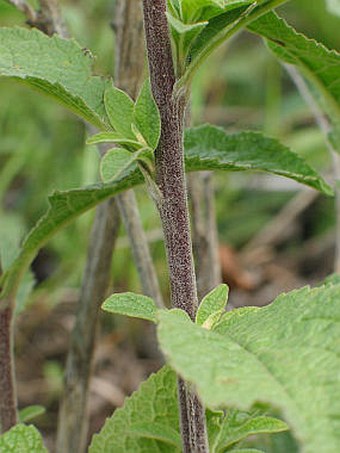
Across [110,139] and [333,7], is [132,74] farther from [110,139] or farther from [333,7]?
[110,139]

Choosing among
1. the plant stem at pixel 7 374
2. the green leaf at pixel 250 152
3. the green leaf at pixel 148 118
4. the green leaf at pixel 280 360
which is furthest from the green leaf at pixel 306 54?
the plant stem at pixel 7 374

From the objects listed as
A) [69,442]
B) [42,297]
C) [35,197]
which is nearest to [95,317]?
[69,442]

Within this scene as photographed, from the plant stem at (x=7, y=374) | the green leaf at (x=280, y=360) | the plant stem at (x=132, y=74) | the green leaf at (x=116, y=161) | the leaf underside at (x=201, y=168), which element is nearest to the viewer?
the green leaf at (x=280, y=360)

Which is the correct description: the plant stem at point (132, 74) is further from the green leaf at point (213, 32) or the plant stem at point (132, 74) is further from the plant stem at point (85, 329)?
the green leaf at point (213, 32)

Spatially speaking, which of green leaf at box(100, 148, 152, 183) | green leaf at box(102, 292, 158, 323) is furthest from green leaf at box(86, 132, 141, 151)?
green leaf at box(102, 292, 158, 323)

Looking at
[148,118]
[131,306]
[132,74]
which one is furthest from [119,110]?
[132,74]

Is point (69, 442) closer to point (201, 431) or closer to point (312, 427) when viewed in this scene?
point (201, 431)
